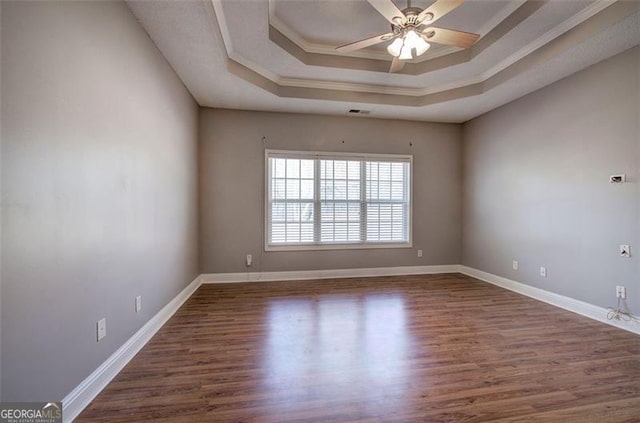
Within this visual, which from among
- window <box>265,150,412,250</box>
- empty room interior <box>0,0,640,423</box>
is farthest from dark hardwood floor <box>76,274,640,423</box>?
window <box>265,150,412,250</box>

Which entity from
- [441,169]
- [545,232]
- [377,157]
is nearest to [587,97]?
[545,232]

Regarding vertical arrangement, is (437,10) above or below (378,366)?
above

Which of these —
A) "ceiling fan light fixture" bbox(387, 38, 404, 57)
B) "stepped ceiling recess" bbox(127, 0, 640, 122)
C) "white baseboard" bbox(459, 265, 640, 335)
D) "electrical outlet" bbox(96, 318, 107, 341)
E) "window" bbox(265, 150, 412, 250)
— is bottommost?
"white baseboard" bbox(459, 265, 640, 335)

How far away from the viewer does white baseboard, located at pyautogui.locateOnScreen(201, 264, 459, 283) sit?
14.4 feet

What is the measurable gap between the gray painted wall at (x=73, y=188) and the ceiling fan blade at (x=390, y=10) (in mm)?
1816

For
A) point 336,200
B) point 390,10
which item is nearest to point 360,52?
point 390,10

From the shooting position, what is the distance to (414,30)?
2.34m

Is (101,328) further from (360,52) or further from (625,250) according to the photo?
(625,250)

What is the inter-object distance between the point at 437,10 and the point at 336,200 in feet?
9.79

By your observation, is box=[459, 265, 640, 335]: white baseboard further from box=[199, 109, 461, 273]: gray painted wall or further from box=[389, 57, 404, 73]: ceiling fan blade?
box=[389, 57, 404, 73]: ceiling fan blade

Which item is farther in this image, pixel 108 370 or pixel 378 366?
pixel 378 366

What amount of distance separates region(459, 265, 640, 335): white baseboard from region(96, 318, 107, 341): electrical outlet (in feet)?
14.3

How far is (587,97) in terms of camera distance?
309 centimetres

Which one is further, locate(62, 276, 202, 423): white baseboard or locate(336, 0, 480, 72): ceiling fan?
locate(336, 0, 480, 72): ceiling fan
